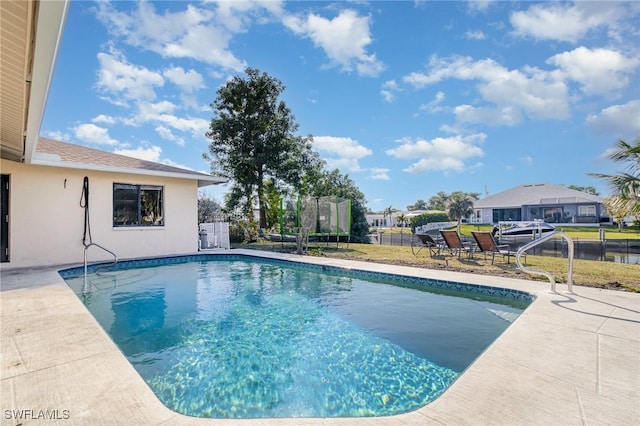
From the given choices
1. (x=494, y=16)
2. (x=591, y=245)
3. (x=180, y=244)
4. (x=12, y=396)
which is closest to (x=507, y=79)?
(x=494, y=16)

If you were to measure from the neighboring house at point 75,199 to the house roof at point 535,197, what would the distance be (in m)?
34.8

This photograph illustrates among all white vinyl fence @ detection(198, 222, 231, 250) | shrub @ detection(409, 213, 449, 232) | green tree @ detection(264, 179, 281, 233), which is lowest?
white vinyl fence @ detection(198, 222, 231, 250)

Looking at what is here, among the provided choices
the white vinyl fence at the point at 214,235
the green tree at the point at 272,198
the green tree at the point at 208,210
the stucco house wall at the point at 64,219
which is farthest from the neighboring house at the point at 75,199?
the green tree at the point at 208,210

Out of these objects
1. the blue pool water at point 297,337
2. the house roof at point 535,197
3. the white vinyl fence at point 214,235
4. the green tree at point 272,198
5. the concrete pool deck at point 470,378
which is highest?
the house roof at point 535,197

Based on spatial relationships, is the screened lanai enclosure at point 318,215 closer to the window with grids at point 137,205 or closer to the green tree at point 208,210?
the window with grids at point 137,205

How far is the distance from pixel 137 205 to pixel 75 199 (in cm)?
168

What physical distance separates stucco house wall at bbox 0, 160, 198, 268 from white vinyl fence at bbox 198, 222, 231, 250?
5.95 ft

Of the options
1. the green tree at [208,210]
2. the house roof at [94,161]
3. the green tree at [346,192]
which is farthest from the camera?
the green tree at [346,192]

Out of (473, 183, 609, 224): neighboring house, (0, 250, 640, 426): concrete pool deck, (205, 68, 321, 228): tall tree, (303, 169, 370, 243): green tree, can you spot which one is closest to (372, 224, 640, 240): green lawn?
(473, 183, 609, 224): neighboring house

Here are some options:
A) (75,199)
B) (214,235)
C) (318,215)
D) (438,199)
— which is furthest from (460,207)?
(75,199)

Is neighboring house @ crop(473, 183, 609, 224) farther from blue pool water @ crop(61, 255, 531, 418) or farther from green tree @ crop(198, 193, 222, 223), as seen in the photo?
blue pool water @ crop(61, 255, 531, 418)

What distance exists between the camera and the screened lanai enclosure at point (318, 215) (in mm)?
13477

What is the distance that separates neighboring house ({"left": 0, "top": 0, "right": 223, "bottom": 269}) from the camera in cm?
682

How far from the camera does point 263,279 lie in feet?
26.3
